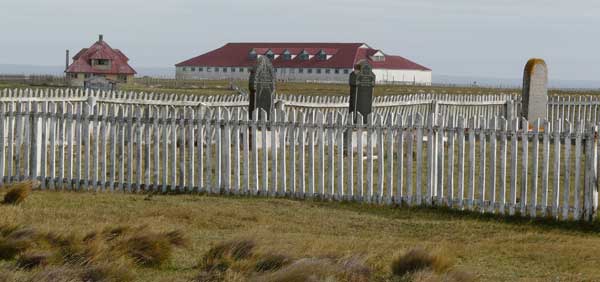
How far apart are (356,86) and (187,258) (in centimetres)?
1493

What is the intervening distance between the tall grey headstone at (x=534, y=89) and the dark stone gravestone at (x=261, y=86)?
10.6 meters

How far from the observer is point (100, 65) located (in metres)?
95.6

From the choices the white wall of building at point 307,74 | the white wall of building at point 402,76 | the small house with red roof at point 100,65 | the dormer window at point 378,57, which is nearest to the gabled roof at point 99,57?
the small house with red roof at point 100,65

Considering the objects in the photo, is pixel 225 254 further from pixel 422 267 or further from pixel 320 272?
pixel 422 267

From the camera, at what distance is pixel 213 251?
29.3 feet

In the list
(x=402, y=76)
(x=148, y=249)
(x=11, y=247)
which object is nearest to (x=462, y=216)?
(x=148, y=249)

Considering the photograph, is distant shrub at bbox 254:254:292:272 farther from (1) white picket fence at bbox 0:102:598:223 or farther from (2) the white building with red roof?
(2) the white building with red roof

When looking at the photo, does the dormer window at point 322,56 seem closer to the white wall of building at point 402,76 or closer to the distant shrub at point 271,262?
the white wall of building at point 402,76

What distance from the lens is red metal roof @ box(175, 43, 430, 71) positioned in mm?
129750

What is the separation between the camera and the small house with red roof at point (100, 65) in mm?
93562

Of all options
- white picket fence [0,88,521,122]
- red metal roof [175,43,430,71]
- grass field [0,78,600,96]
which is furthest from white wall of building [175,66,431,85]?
white picket fence [0,88,521,122]

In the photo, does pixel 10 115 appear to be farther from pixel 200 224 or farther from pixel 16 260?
pixel 16 260

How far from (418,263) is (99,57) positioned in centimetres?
8889

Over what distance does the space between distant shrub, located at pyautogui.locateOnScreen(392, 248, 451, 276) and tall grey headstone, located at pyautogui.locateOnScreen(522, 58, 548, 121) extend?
22.6m
